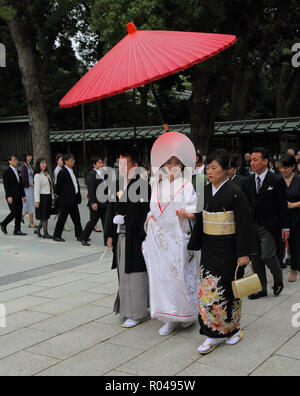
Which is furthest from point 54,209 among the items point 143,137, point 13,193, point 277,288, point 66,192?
point 143,137

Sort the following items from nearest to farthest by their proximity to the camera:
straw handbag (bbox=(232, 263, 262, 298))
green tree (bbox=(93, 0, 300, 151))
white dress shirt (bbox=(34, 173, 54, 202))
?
1. straw handbag (bbox=(232, 263, 262, 298))
2. white dress shirt (bbox=(34, 173, 54, 202))
3. green tree (bbox=(93, 0, 300, 151))

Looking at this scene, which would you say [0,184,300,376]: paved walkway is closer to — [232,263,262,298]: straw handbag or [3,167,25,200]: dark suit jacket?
[232,263,262,298]: straw handbag

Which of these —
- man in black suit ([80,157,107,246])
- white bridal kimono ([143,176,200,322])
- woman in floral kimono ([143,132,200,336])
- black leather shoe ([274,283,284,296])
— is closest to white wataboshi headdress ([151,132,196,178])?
woman in floral kimono ([143,132,200,336])

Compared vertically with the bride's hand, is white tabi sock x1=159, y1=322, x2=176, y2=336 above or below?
below

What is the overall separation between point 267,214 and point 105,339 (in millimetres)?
2433

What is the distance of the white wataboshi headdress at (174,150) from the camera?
4.17m

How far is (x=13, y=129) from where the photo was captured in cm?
2212

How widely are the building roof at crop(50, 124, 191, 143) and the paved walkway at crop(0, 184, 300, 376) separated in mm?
13591

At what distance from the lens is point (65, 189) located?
30.1 ft

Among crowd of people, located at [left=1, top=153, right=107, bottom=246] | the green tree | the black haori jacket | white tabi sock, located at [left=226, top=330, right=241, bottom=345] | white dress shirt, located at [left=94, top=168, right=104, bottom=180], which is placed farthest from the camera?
the green tree

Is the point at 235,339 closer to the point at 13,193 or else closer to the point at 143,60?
the point at 143,60

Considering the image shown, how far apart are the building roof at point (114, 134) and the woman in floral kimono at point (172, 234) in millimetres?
14443

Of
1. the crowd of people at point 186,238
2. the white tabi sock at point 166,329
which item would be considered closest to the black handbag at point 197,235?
the crowd of people at point 186,238

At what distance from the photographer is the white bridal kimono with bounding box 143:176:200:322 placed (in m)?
4.18
